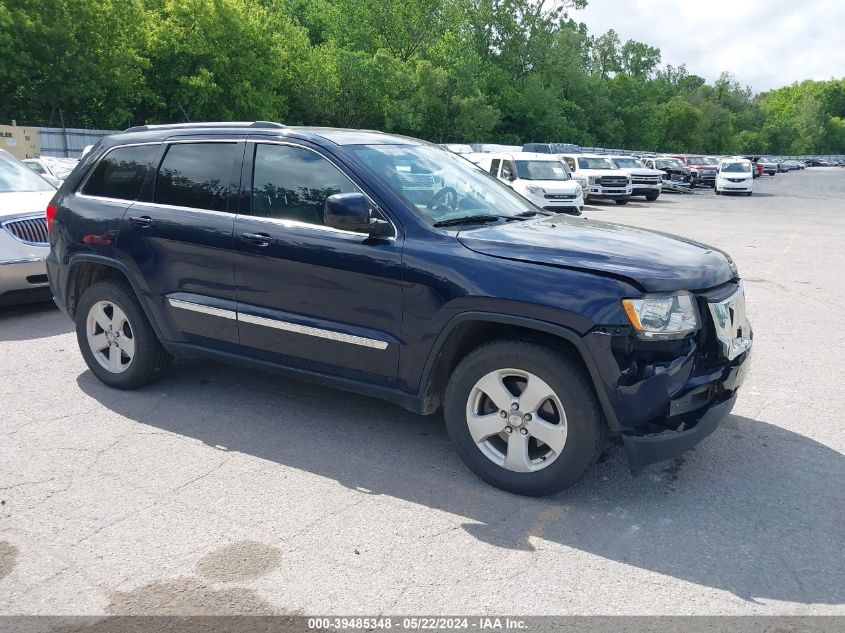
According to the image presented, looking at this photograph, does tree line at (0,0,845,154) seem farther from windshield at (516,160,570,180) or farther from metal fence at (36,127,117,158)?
windshield at (516,160,570,180)

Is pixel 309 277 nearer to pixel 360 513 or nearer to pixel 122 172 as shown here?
pixel 360 513

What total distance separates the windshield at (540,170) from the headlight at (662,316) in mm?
17699

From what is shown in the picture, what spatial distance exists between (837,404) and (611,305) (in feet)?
9.02

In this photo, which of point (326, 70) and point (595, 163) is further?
point (326, 70)

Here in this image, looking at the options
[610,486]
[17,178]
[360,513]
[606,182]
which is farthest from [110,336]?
[606,182]

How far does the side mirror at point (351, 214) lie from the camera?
3.97m

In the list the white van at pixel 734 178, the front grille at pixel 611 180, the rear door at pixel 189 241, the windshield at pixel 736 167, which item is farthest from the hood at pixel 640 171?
the rear door at pixel 189 241

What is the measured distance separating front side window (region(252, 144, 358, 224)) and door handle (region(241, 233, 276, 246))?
0.44ft

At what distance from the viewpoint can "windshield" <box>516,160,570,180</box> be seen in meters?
21.0

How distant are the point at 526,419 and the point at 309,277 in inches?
58.2

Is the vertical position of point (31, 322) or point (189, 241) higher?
point (189, 241)

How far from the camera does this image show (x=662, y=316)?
356 cm

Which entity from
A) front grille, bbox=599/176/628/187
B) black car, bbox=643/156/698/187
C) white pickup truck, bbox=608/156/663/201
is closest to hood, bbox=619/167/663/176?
white pickup truck, bbox=608/156/663/201

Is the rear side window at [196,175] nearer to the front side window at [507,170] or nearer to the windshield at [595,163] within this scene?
the front side window at [507,170]
